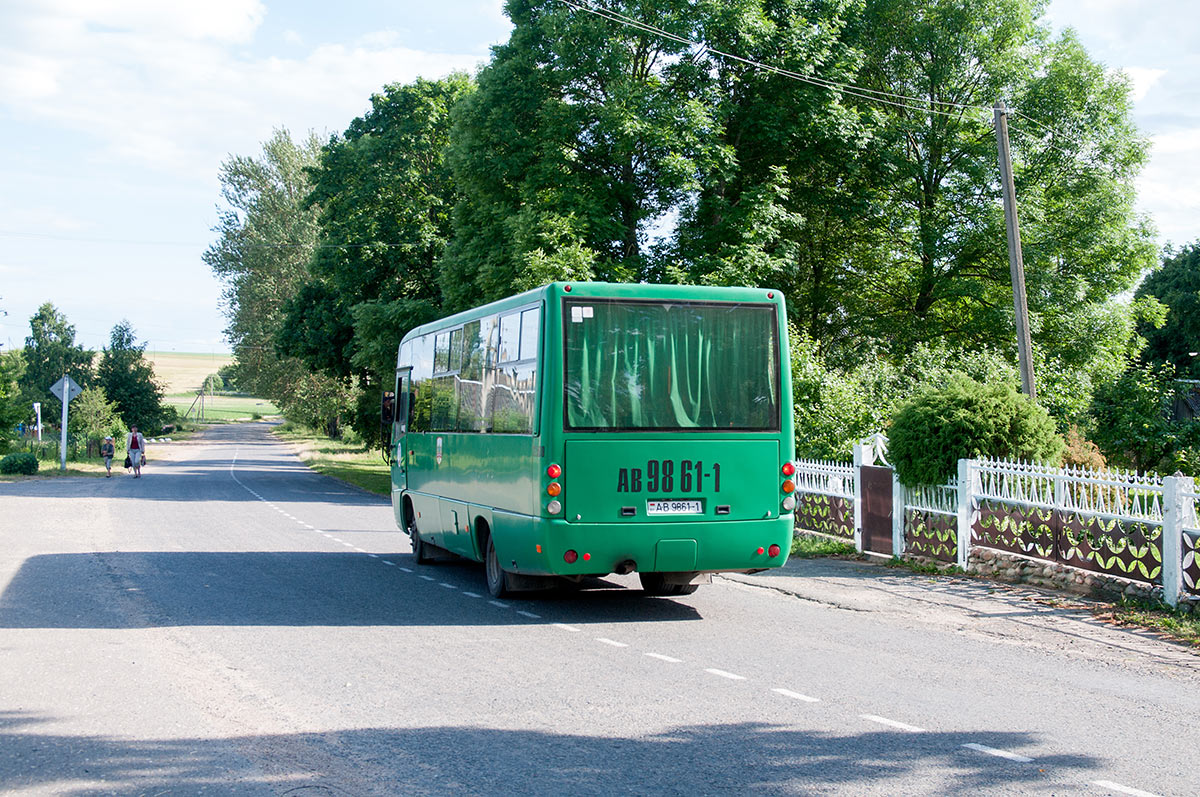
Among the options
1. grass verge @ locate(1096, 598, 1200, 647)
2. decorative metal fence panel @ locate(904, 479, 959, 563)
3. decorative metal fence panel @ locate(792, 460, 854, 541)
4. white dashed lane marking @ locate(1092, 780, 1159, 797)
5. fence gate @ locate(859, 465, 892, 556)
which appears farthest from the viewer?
decorative metal fence panel @ locate(792, 460, 854, 541)

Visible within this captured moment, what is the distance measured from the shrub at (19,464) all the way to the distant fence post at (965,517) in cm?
3336

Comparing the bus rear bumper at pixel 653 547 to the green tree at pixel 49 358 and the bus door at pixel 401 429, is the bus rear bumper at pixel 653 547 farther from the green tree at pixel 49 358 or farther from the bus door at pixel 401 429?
the green tree at pixel 49 358

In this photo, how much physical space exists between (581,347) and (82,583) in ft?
22.2

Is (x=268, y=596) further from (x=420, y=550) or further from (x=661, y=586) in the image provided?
(x=661, y=586)

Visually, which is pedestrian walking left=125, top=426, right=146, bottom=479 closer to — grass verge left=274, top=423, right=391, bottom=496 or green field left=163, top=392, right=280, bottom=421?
grass verge left=274, top=423, right=391, bottom=496

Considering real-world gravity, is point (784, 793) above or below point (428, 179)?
below

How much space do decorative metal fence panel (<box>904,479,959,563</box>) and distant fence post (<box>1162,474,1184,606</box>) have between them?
11.9 feet

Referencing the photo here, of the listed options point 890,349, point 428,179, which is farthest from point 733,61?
point 428,179

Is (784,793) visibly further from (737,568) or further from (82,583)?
(82,583)

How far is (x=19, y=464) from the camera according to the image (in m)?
37.5

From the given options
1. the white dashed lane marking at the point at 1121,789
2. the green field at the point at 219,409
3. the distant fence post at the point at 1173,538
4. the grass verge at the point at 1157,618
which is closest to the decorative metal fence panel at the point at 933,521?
the grass verge at the point at 1157,618

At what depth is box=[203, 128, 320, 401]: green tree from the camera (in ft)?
194

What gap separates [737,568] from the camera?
35.7ft

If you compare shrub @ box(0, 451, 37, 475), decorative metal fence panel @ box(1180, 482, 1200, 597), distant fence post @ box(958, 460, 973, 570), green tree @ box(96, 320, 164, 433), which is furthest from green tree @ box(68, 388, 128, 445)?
decorative metal fence panel @ box(1180, 482, 1200, 597)
